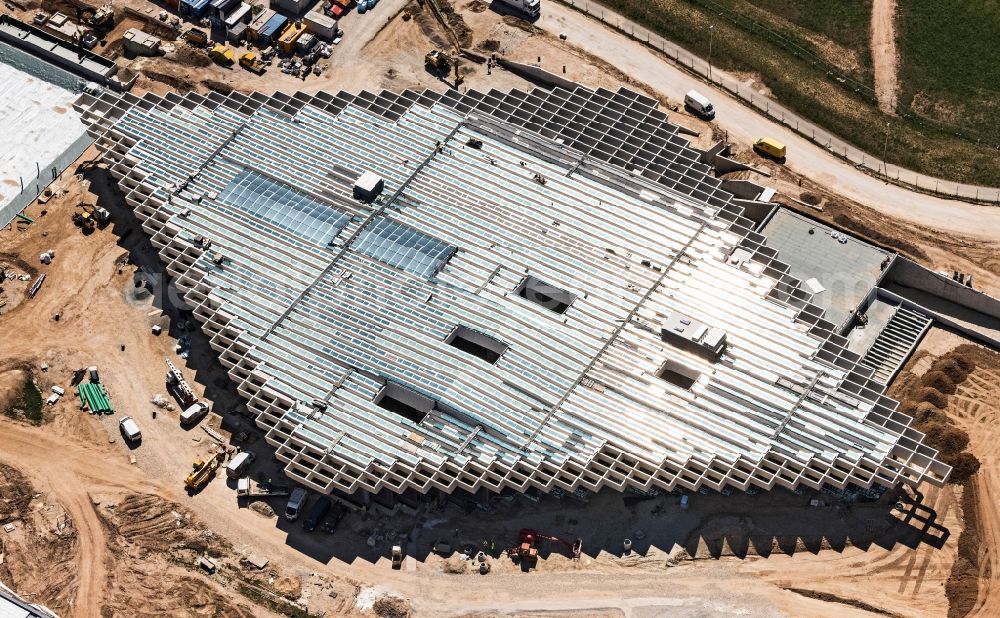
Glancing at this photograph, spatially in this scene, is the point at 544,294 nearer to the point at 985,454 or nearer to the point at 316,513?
the point at 316,513

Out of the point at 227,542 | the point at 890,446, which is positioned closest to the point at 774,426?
the point at 890,446

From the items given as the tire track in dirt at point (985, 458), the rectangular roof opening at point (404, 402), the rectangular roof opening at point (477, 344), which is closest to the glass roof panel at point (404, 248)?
the rectangular roof opening at point (477, 344)

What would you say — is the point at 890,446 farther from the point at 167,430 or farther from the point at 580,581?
the point at 167,430

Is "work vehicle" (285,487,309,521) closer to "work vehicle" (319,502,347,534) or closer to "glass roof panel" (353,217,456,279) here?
"work vehicle" (319,502,347,534)

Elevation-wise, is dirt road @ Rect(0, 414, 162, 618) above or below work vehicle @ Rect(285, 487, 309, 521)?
below

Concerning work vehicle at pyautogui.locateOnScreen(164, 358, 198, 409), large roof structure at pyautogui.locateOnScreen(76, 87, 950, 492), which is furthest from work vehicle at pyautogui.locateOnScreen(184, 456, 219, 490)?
work vehicle at pyautogui.locateOnScreen(164, 358, 198, 409)

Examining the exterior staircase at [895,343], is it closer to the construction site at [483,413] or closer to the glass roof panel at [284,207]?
the construction site at [483,413]
